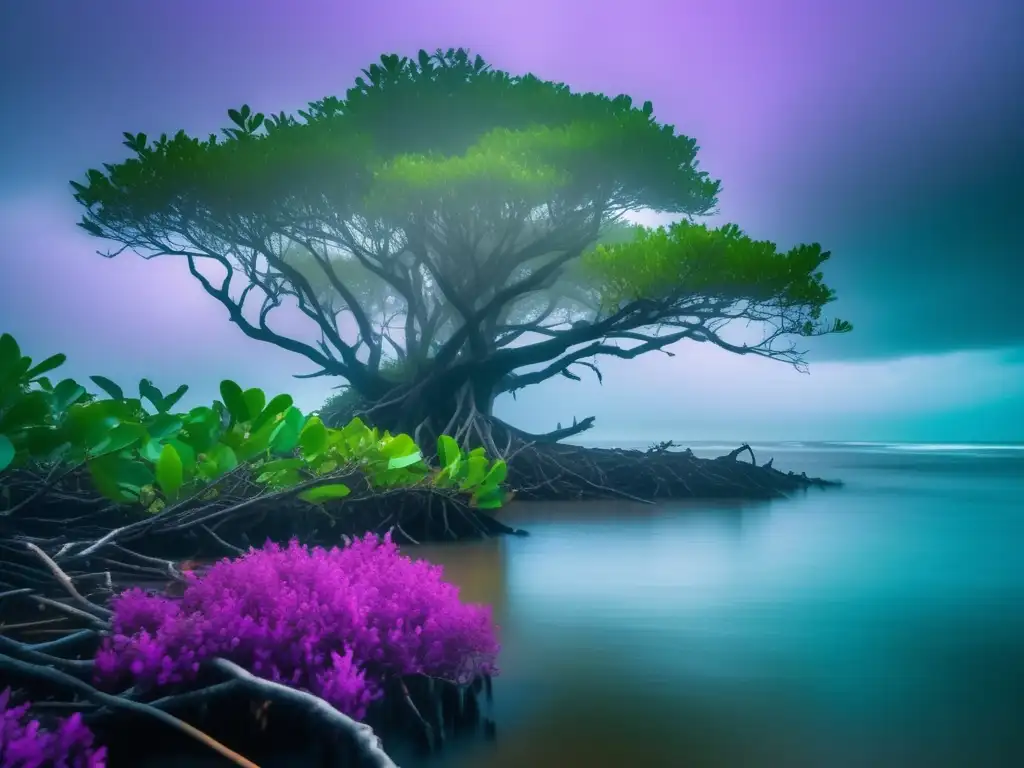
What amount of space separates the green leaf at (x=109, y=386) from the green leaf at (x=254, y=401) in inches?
29.0

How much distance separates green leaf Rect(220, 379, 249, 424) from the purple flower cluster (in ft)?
5.17

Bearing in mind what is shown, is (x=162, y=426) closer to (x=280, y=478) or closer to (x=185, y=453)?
(x=185, y=453)

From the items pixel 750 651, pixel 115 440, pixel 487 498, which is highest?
pixel 115 440

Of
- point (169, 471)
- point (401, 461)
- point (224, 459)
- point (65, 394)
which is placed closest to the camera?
point (169, 471)

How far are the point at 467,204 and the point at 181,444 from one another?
645cm

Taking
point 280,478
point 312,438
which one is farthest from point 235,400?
point 280,478

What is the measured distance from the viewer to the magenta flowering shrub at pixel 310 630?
4.05 feet

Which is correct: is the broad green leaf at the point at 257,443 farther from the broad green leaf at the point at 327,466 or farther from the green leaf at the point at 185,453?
the broad green leaf at the point at 327,466

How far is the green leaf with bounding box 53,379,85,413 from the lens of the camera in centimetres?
228

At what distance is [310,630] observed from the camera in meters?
1.33

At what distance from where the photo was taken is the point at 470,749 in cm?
125

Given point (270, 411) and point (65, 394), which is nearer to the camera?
point (65, 394)

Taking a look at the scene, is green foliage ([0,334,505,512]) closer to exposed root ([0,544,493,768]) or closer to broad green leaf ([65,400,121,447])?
broad green leaf ([65,400,121,447])

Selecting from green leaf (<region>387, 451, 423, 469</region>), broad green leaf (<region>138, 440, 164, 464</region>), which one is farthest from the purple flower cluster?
green leaf (<region>387, 451, 423, 469</region>)
